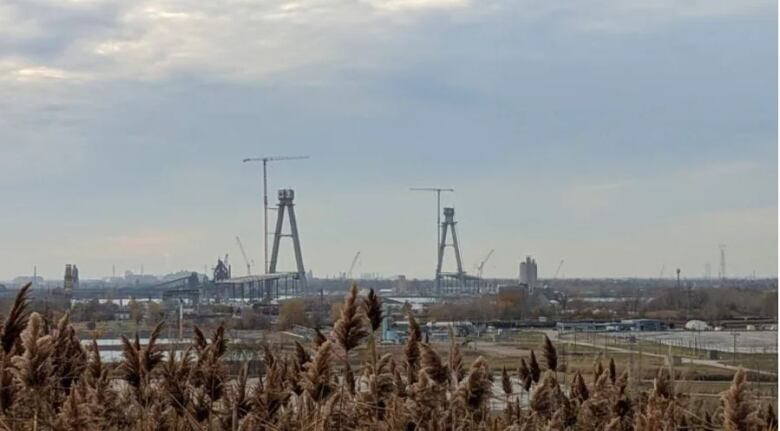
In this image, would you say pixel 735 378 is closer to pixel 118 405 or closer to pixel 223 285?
pixel 118 405

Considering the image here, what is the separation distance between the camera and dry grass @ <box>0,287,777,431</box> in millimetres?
5094

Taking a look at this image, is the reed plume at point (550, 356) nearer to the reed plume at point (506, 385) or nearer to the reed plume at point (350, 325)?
the reed plume at point (506, 385)

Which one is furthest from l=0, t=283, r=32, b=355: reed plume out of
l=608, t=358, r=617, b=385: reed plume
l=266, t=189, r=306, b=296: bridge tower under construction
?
l=266, t=189, r=306, b=296: bridge tower under construction

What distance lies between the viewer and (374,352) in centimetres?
604

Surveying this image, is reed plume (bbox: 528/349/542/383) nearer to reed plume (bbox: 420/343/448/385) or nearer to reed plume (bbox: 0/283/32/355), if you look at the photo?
reed plume (bbox: 420/343/448/385)

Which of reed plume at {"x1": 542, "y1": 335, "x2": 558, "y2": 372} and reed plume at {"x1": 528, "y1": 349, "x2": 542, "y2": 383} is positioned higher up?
reed plume at {"x1": 542, "y1": 335, "x2": 558, "y2": 372}

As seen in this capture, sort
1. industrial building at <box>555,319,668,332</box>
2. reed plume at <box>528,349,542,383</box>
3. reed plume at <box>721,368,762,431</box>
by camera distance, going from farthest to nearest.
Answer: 1. industrial building at <box>555,319,668,332</box>
2. reed plume at <box>528,349,542,383</box>
3. reed plume at <box>721,368,762,431</box>

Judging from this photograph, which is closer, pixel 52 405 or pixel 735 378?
pixel 735 378

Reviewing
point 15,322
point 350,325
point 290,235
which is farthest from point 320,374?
point 290,235

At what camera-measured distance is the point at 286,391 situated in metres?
5.71

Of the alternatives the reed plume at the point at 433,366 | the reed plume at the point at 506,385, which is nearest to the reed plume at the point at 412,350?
the reed plume at the point at 433,366

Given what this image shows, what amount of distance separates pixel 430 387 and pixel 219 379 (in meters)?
1.13

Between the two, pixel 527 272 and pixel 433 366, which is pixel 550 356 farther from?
pixel 527 272

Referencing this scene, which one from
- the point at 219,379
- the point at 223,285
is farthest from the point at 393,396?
the point at 223,285
